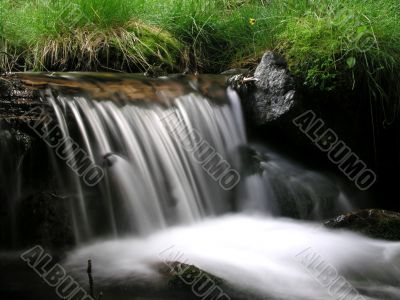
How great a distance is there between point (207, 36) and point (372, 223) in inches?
111

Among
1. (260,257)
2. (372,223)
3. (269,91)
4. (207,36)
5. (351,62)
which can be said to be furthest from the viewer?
(207,36)

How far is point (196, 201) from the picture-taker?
3375 millimetres

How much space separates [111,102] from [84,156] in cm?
60

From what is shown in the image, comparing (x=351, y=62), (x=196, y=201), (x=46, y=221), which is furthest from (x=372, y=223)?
(x=46, y=221)

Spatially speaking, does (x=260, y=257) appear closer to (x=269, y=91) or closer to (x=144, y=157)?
(x=144, y=157)

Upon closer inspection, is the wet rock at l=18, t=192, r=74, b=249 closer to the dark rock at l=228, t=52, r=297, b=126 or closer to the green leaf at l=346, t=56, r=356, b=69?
the dark rock at l=228, t=52, r=297, b=126

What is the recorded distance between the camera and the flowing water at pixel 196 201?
248 centimetres

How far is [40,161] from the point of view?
273 cm

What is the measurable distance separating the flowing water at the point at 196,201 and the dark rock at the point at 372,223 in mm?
53

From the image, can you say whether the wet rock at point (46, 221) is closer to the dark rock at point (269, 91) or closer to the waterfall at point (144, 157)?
the waterfall at point (144, 157)

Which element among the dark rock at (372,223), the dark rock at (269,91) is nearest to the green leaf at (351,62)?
the dark rock at (269,91)

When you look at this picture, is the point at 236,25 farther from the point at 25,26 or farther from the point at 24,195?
the point at 24,195

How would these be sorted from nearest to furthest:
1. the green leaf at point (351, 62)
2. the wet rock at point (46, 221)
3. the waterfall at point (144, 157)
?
the wet rock at point (46, 221) → the waterfall at point (144, 157) → the green leaf at point (351, 62)

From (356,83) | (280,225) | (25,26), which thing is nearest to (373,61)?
(356,83)
